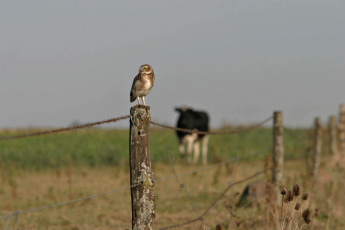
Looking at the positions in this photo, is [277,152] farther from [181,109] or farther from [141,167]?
[181,109]

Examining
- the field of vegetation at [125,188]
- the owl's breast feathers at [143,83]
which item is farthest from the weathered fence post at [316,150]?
the owl's breast feathers at [143,83]

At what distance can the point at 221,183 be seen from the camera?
14.2 meters

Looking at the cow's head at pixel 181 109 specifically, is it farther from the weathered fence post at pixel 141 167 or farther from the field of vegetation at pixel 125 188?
the weathered fence post at pixel 141 167

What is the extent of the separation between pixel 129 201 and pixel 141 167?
7315mm

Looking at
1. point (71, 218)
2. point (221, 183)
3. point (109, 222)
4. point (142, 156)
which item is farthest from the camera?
point (221, 183)

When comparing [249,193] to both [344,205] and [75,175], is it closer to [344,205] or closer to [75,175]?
[344,205]

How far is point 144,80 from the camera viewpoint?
5.96 meters

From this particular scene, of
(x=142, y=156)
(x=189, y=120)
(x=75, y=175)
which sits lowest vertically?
(x=75, y=175)

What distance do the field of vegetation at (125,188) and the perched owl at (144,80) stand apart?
3.98 ft

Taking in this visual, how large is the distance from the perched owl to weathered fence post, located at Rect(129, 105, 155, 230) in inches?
54.6

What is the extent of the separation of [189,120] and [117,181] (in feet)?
19.9

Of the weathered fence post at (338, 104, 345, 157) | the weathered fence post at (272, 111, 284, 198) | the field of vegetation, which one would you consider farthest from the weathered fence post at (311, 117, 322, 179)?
the weathered fence post at (338, 104, 345, 157)

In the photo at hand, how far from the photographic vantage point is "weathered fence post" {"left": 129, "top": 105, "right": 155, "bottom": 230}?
4.54 m

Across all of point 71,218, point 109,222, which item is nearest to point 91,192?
point 71,218
